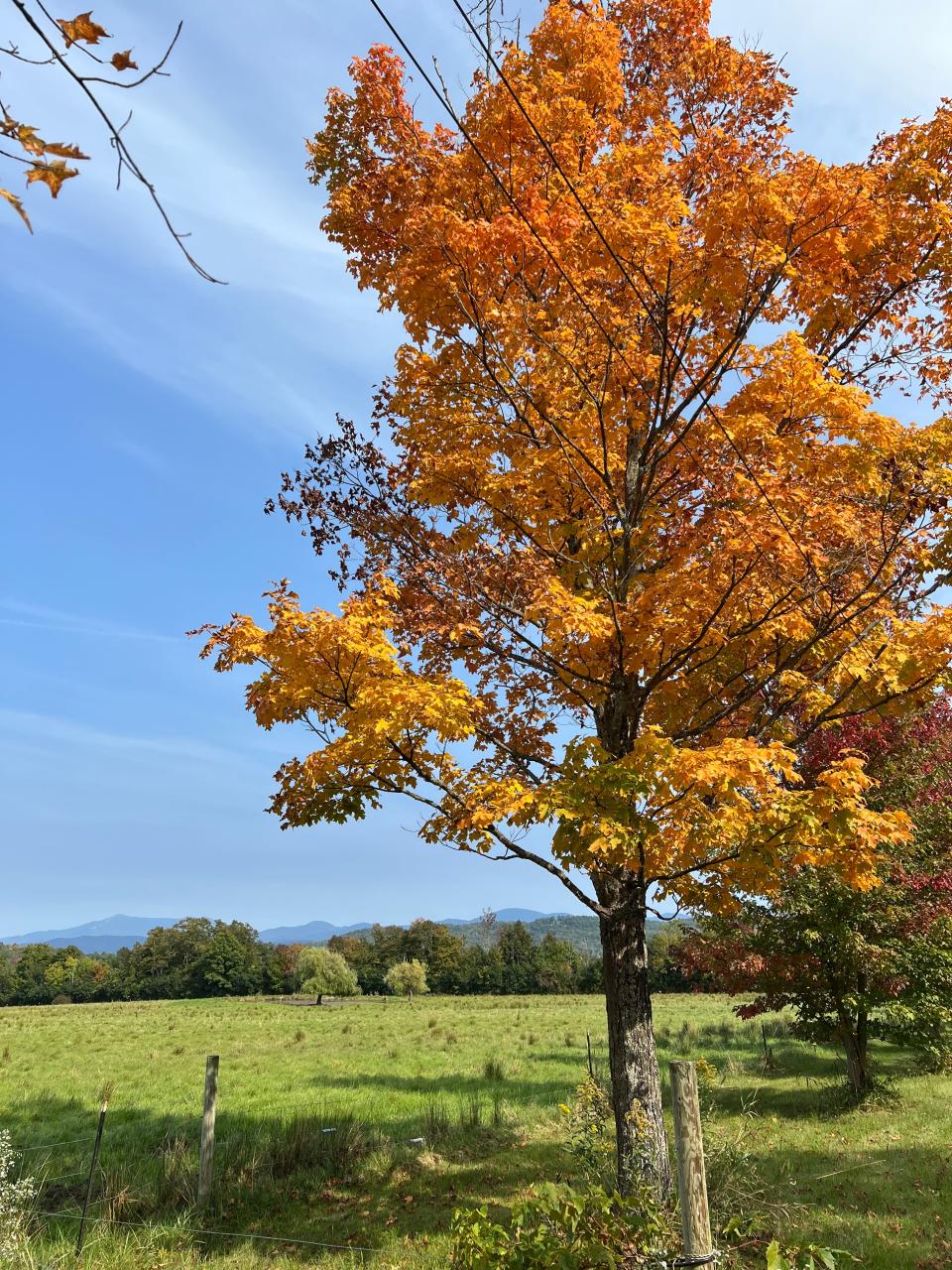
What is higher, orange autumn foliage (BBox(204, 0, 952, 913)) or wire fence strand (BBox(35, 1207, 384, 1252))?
orange autumn foliage (BBox(204, 0, 952, 913))

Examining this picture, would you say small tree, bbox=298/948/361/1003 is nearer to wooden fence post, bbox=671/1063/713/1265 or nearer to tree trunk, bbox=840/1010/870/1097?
tree trunk, bbox=840/1010/870/1097

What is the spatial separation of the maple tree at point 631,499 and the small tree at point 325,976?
56.5m

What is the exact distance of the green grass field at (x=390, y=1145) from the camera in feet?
24.5

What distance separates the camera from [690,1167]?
4.07 metres

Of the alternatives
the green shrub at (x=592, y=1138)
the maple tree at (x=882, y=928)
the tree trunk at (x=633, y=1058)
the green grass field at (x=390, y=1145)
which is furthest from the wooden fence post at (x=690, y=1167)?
the maple tree at (x=882, y=928)

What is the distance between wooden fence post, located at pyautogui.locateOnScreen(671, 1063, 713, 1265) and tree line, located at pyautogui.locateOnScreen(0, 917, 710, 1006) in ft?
245

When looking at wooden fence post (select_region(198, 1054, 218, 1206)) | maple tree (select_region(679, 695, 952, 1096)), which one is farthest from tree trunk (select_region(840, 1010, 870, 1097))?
wooden fence post (select_region(198, 1054, 218, 1206))

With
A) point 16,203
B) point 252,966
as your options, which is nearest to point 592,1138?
point 16,203

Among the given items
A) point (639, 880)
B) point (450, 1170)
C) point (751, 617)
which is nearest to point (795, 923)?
point (450, 1170)

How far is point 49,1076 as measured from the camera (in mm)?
19812

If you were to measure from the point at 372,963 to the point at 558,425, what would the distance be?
85.2 meters

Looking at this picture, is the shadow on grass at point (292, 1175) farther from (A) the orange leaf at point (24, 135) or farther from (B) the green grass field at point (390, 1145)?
(A) the orange leaf at point (24, 135)

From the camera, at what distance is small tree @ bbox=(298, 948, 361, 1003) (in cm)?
5681

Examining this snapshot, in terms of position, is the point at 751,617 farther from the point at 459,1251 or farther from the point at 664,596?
the point at 459,1251
